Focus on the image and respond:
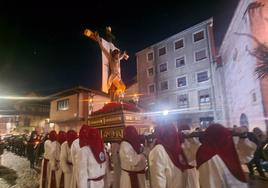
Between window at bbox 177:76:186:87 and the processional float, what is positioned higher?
window at bbox 177:76:186:87

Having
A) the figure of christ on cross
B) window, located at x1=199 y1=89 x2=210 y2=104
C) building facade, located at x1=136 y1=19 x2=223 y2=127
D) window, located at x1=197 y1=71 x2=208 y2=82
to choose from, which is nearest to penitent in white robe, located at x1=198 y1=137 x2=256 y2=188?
the figure of christ on cross

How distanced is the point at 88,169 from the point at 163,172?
1701 mm

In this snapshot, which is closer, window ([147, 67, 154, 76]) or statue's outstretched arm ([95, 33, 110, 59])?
statue's outstretched arm ([95, 33, 110, 59])

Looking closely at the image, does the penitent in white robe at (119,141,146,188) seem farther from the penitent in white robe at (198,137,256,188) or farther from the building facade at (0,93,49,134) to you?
the building facade at (0,93,49,134)

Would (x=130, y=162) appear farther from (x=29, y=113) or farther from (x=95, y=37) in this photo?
(x=29, y=113)

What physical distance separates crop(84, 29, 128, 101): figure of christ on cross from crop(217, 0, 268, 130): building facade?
9425mm

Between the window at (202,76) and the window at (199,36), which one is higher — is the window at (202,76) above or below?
below

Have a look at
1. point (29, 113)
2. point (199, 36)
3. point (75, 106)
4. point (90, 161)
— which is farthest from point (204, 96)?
point (29, 113)

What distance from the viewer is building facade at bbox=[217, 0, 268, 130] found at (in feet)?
45.1

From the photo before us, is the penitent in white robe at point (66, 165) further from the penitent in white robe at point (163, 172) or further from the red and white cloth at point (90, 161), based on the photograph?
the penitent in white robe at point (163, 172)

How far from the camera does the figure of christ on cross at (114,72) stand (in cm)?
843

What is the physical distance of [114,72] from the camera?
8680 mm

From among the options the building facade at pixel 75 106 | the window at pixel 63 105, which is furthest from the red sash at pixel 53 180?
the window at pixel 63 105

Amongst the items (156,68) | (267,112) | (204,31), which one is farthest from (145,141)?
(156,68)
